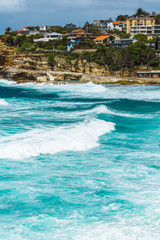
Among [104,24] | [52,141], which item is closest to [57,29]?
[104,24]

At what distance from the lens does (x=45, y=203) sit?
492 inches

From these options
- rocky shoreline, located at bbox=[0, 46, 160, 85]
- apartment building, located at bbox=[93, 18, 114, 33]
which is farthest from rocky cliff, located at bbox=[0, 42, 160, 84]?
apartment building, located at bbox=[93, 18, 114, 33]

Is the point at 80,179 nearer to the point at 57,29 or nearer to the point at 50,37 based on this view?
the point at 50,37

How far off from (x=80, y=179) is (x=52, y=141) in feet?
22.3

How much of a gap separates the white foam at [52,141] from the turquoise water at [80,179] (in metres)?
0.06

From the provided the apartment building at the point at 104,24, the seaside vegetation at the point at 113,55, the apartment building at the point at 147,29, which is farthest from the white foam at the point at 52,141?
the apartment building at the point at 104,24

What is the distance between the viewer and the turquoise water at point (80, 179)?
1070cm

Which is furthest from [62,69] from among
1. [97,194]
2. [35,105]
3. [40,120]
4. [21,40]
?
[97,194]

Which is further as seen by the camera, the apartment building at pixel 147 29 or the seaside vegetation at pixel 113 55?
the apartment building at pixel 147 29

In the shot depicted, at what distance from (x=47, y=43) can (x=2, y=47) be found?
14762 millimetres

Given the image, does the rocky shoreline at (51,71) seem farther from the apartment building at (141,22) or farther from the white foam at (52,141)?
the white foam at (52,141)

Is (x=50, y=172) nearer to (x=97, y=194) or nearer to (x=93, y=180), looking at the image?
(x=93, y=180)

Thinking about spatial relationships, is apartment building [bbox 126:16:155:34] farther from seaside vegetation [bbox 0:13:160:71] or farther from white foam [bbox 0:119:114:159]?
white foam [bbox 0:119:114:159]

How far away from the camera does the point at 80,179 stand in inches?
593
